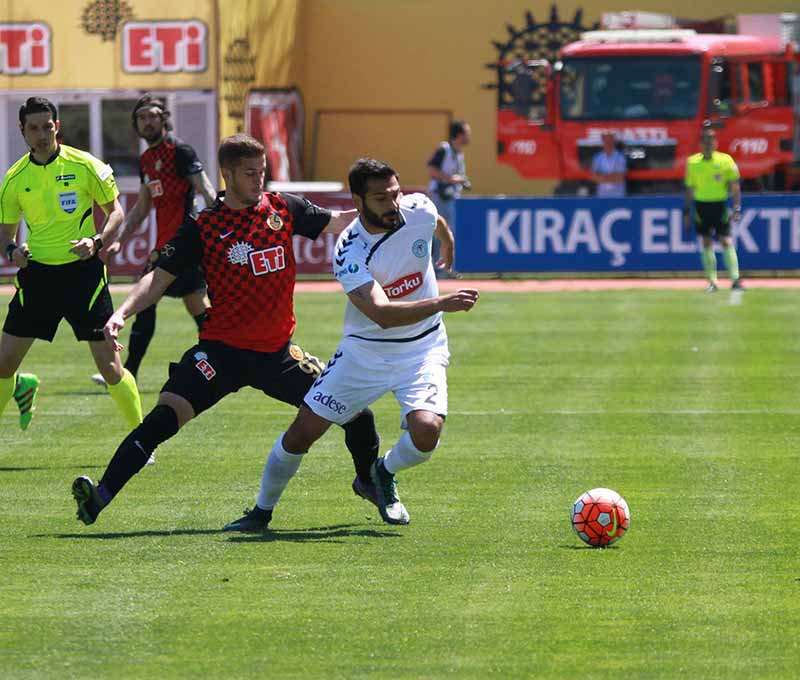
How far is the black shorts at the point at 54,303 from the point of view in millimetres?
10812

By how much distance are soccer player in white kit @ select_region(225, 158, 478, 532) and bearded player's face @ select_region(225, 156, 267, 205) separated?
466 mm

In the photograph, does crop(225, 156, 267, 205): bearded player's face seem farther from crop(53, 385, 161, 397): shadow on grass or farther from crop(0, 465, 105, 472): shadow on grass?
crop(53, 385, 161, 397): shadow on grass

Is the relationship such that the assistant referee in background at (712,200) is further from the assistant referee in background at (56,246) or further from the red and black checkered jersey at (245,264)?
the red and black checkered jersey at (245,264)

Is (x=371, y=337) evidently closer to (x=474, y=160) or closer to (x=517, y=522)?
(x=517, y=522)

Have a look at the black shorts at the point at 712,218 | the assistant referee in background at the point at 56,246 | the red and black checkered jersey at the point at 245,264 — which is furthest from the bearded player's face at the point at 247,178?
the black shorts at the point at 712,218

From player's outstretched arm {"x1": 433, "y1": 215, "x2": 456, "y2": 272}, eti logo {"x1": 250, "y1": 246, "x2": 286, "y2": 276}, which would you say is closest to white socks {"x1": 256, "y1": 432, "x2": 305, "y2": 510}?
eti logo {"x1": 250, "y1": 246, "x2": 286, "y2": 276}

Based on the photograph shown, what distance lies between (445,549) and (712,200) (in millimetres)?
16825

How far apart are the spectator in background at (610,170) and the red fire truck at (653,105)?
0.55 m

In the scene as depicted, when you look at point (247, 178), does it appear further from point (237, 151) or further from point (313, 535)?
point (313, 535)

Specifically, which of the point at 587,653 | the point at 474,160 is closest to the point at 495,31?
the point at 474,160

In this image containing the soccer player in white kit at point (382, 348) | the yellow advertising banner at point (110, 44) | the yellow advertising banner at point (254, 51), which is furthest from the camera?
the yellow advertising banner at point (254, 51)

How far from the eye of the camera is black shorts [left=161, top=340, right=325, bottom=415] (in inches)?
347

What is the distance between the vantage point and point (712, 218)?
24.5m

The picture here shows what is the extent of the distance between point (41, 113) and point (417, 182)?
31468mm
